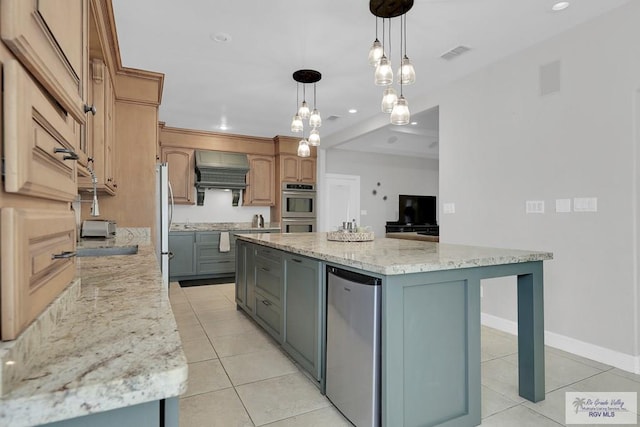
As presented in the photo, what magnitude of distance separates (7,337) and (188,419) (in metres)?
1.62

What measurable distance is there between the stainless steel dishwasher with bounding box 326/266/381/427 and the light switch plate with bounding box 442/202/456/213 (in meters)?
2.31

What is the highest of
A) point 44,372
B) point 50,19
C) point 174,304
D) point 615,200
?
point 50,19

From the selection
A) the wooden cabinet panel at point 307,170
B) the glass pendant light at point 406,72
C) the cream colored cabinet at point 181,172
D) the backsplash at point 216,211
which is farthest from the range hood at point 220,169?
the glass pendant light at point 406,72

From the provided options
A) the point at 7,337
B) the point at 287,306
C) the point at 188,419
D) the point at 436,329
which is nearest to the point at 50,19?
the point at 7,337

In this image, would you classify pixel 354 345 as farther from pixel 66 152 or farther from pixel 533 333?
pixel 66 152

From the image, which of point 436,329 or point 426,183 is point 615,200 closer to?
point 436,329

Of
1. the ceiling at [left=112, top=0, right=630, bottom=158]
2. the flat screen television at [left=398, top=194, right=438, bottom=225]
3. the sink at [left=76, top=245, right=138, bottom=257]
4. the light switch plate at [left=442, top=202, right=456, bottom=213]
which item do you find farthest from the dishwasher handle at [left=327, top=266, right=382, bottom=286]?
the flat screen television at [left=398, top=194, right=438, bottom=225]

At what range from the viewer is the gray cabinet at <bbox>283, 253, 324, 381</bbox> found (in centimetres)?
210

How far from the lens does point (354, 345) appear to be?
5.69ft

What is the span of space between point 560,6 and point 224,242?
17.1ft

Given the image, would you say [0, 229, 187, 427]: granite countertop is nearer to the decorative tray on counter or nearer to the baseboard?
the decorative tray on counter

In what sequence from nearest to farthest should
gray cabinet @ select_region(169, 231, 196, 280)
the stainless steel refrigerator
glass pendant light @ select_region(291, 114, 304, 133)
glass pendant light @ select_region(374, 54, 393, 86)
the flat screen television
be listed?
glass pendant light @ select_region(374, 54, 393, 86)
glass pendant light @ select_region(291, 114, 304, 133)
the stainless steel refrigerator
gray cabinet @ select_region(169, 231, 196, 280)
the flat screen television

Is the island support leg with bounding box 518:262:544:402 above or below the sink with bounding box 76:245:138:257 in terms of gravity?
below

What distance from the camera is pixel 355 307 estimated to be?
67.7 inches
